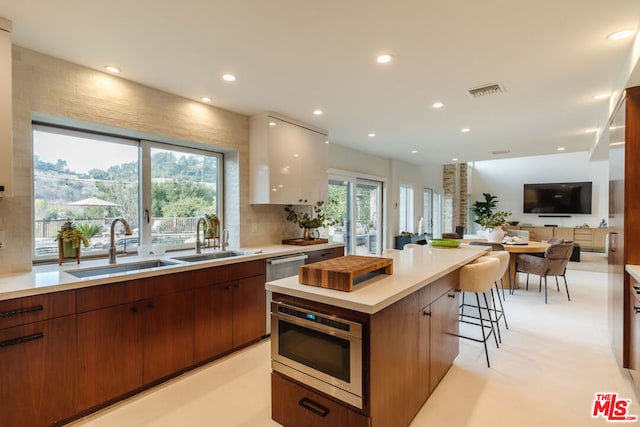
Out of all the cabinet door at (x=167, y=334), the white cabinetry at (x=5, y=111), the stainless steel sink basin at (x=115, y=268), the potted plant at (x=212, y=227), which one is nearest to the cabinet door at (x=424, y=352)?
the cabinet door at (x=167, y=334)

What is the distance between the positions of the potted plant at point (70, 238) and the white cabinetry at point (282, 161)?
1712 mm

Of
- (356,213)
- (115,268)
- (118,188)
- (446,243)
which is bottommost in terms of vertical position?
(115,268)

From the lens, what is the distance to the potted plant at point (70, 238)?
2.38m

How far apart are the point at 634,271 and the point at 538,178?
10.7m

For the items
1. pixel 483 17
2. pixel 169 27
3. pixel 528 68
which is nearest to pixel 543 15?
pixel 483 17

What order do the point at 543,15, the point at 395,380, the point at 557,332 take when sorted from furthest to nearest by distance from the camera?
the point at 557,332, the point at 543,15, the point at 395,380

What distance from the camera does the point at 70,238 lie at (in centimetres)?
239

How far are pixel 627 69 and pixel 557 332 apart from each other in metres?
2.62

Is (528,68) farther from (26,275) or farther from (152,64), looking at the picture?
(26,275)

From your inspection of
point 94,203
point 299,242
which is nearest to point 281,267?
point 299,242

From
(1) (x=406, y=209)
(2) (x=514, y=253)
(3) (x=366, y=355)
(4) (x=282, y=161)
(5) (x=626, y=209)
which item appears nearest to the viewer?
(3) (x=366, y=355)

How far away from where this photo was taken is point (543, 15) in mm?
1805

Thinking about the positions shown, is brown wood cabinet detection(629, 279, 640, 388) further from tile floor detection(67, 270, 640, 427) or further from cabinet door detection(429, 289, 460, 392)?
cabinet door detection(429, 289, 460, 392)

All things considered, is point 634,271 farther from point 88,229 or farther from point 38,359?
point 88,229
